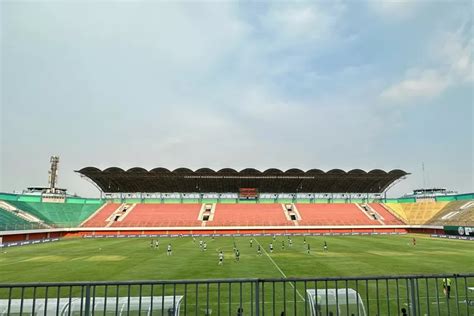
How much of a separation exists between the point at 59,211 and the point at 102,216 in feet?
28.2

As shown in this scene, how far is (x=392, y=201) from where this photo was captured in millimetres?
81688

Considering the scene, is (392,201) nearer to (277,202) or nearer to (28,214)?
(277,202)

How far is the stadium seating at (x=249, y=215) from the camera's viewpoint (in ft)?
222

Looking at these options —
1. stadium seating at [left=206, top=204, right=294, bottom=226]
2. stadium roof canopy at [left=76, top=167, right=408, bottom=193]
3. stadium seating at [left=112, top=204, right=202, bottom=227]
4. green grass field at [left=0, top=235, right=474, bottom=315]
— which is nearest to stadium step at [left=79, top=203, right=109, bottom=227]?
stadium roof canopy at [left=76, top=167, right=408, bottom=193]

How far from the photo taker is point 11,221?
49.1 m

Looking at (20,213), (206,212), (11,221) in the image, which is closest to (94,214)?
(20,213)

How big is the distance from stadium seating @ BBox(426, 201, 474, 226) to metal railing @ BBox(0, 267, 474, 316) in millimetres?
46258

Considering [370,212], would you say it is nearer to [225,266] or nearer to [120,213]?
[120,213]

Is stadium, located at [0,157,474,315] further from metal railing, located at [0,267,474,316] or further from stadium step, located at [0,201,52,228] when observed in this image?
metal railing, located at [0,267,474,316]

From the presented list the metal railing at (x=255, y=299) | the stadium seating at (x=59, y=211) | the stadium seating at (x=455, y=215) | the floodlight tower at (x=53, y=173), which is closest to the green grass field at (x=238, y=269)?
the metal railing at (x=255, y=299)

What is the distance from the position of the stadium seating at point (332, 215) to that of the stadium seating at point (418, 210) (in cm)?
780

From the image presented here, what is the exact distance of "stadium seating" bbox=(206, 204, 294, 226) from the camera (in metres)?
67.7

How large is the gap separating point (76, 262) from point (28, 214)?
34.9 meters

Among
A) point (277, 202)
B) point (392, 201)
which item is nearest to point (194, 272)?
point (277, 202)
